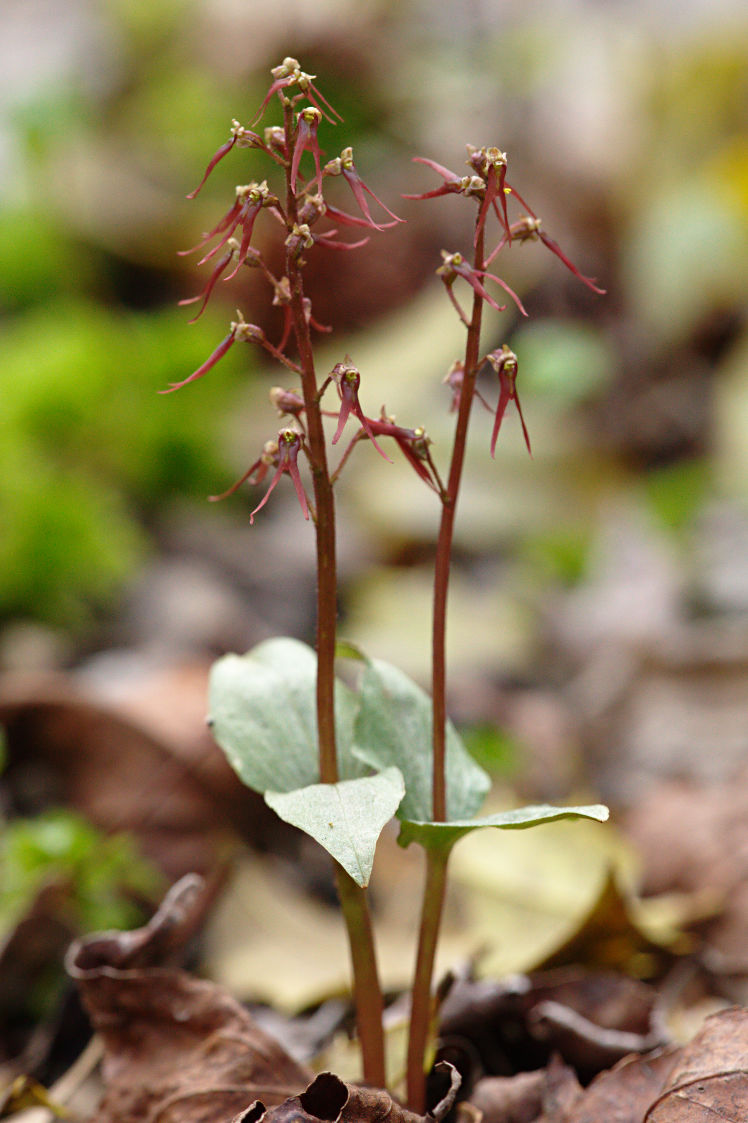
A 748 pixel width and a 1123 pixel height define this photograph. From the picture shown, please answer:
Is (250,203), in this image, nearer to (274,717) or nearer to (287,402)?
(287,402)

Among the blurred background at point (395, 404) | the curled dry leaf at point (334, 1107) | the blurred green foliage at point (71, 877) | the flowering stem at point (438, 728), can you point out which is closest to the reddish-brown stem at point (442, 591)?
the flowering stem at point (438, 728)

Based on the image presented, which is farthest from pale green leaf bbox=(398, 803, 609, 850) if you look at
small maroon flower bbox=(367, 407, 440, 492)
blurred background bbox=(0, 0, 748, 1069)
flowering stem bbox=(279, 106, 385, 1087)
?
blurred background bbox=(0, 0, 748, 1069)

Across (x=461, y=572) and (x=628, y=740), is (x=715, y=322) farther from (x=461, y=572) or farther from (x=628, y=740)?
(x=628, y=740)

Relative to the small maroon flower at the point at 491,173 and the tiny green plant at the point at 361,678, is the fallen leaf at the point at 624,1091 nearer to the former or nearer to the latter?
the tiny green plant at the point at 361,678

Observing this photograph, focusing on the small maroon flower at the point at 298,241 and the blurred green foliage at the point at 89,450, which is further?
the blurred green foliage at the point at 89,450

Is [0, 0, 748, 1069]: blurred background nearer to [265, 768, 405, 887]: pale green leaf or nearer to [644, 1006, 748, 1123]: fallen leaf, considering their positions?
[265, 768, 405, 887]: pale green leaf

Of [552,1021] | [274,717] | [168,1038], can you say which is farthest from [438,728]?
[168,1038]

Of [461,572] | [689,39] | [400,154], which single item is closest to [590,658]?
[461,572]
